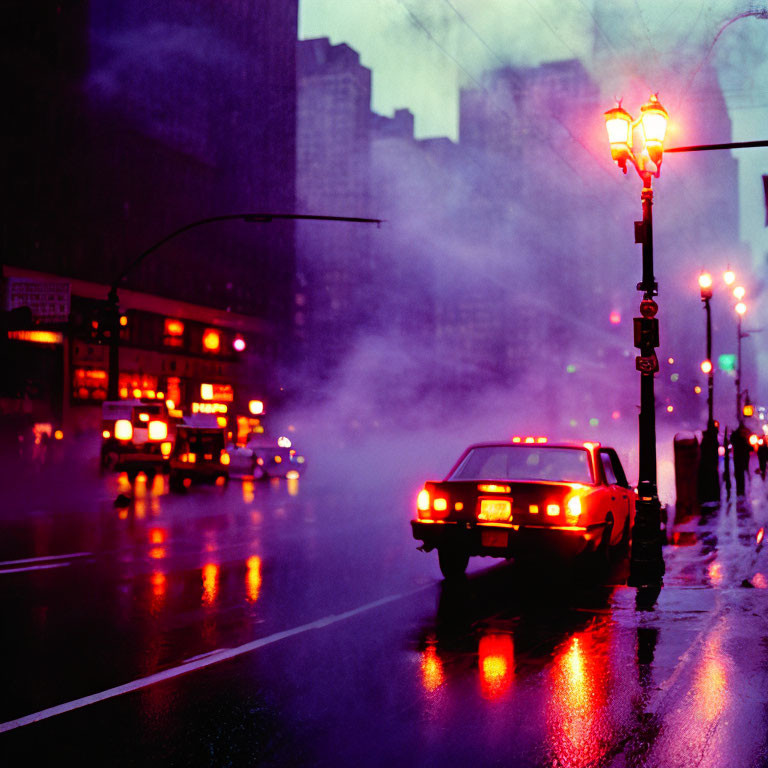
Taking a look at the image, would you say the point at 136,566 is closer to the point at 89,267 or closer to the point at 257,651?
the point at 257,651

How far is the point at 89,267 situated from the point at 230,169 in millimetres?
20986

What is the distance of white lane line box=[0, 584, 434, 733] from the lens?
16.9 ft

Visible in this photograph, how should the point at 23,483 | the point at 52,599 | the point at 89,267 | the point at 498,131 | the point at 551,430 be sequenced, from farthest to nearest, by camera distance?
the point at 498,131
the point at 551,430
the point at 89,267
the point at 23,483
the point at 52,599

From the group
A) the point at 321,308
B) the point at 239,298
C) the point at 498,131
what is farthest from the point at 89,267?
the point at 498,131

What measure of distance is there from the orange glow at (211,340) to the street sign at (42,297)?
100 feet

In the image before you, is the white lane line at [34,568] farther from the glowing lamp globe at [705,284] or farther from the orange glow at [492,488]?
the glowing lamp globe at [705,284]

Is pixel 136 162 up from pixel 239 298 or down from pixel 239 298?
up

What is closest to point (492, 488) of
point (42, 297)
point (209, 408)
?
point (42, 297)

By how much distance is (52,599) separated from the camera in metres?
8.86

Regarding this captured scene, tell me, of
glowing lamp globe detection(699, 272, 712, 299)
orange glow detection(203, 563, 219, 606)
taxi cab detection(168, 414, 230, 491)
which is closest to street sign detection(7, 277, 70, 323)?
taxi cab detection(168, 414, 230, 491)

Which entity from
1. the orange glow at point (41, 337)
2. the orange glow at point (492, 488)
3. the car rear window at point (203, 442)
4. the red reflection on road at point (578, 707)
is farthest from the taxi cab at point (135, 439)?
the red reflection on road at point (578, 707)

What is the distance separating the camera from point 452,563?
10359 mm

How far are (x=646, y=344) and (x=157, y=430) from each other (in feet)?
76.5

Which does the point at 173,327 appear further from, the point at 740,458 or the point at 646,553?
the point at 646,553
